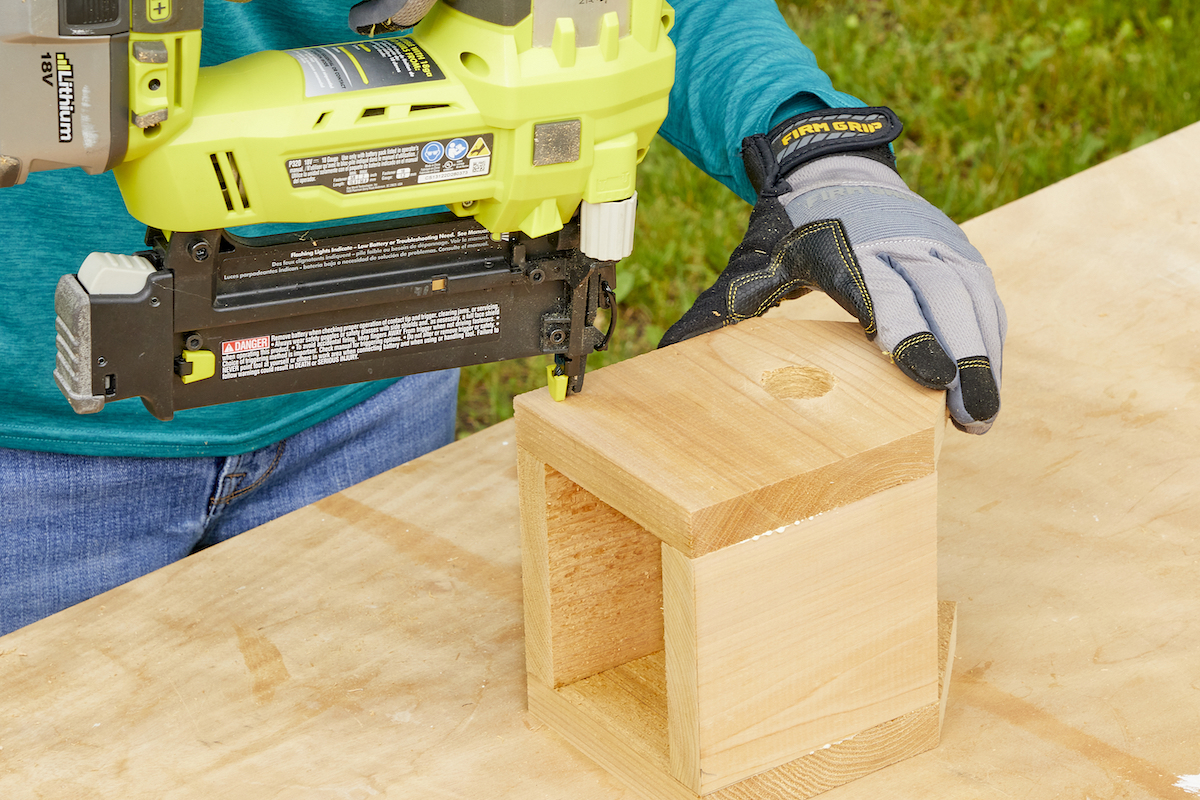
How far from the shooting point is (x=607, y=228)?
1.11 metres

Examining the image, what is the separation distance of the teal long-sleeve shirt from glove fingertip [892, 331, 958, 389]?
1.39 ft

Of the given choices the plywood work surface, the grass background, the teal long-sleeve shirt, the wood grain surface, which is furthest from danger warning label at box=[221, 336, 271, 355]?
the grass background

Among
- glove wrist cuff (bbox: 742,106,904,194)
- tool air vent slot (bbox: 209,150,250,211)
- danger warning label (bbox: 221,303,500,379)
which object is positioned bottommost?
danger warning label (bbox: 221,303,500,379)

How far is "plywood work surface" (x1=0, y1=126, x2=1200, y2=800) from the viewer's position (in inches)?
44.1

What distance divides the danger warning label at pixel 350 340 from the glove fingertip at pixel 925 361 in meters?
0.37

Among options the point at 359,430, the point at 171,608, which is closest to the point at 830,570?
the point at 171,608

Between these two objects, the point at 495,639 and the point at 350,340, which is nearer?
the point at 350,340

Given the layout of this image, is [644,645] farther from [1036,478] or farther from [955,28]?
[955,28]

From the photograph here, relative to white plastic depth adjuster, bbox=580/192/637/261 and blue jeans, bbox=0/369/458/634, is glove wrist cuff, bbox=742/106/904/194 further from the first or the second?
blue jeans, bbox=0/369/458/634

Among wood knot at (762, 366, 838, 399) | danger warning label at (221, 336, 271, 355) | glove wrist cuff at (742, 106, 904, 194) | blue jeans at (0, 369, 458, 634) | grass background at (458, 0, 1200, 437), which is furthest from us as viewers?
grass background at (458, 0, 1200, 437)

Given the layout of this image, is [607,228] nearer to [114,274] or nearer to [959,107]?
[114,274]

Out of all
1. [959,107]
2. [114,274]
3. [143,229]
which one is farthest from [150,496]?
[959,107]

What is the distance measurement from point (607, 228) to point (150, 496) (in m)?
0.82

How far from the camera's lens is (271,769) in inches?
44.5
